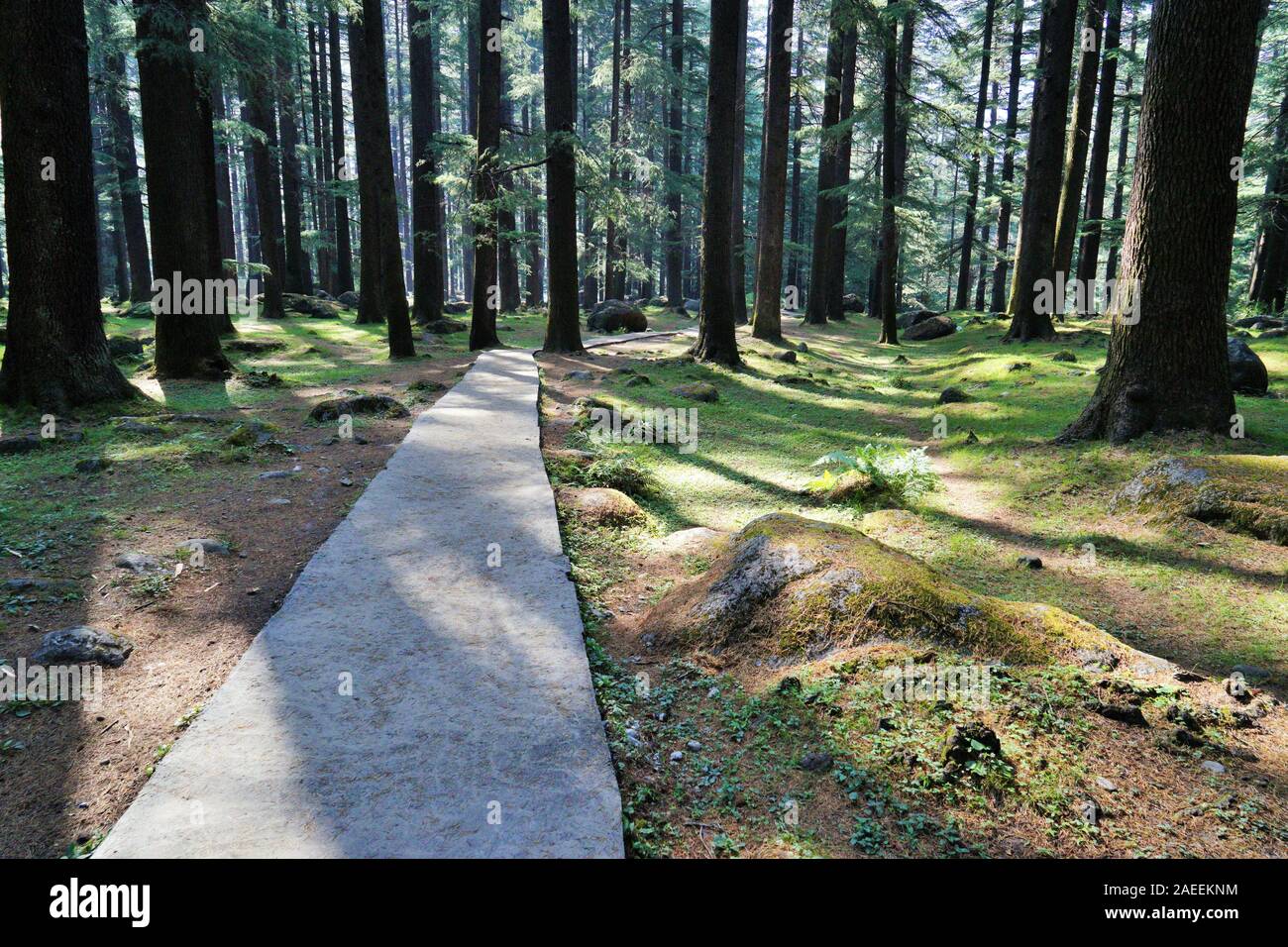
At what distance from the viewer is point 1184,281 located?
692cm

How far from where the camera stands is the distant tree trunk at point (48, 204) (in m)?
8.10

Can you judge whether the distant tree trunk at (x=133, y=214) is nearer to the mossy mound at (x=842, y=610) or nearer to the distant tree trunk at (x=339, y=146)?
the distant tree trunk at (x=339, y=146)

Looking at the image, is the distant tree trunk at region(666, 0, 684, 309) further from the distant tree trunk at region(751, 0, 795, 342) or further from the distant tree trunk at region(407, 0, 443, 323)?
the distant tree trunk at region(407, 0, 443, 323)

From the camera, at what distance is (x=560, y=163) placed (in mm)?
15977

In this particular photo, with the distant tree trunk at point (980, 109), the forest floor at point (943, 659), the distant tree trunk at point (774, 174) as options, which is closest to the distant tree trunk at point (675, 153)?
the distant tree trunk at point (774, 174)

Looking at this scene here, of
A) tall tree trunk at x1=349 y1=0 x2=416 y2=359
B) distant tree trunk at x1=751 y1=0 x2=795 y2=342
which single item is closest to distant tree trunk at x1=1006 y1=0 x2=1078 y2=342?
distant tree trunk at x1=751 y1=0 x2=795 y2=342

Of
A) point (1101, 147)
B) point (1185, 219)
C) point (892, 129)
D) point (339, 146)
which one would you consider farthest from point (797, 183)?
point (1185, 219)

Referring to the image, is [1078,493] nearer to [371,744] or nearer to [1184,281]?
[1184,281]

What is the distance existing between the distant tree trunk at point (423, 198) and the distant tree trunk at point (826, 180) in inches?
455

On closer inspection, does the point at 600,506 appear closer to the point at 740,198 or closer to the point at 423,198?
the point at 423,198

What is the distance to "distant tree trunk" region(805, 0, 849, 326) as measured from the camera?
21.3 meters

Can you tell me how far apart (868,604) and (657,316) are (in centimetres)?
3064
